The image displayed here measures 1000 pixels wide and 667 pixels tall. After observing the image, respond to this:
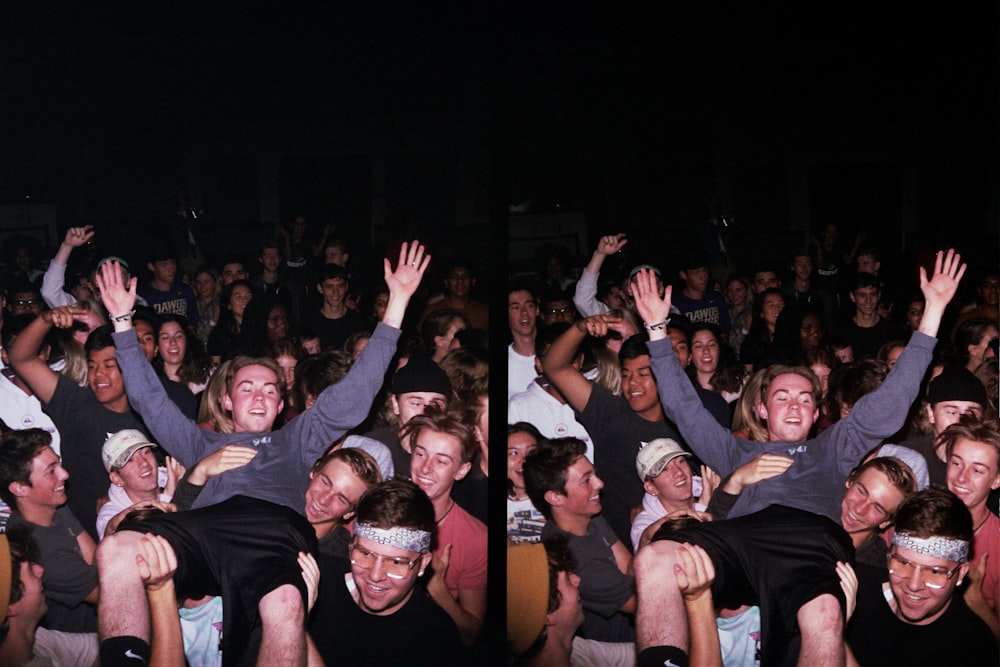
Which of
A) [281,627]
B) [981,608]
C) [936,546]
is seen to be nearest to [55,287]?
[281,627]

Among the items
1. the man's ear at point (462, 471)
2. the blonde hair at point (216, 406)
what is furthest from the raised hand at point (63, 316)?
the man's ear at point (462, 471)

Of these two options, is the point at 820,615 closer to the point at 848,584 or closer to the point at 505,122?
the point at 848,584

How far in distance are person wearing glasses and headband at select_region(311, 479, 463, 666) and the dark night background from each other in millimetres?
764

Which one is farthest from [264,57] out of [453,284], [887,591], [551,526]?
[887,591]

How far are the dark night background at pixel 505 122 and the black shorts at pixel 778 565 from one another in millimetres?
912

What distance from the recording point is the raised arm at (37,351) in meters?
3.58

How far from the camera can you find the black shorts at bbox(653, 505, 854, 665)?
356 centimetres

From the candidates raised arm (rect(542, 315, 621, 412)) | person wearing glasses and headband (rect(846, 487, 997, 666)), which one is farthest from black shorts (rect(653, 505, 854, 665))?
raised arm (rect(542, 315, 621, 412))

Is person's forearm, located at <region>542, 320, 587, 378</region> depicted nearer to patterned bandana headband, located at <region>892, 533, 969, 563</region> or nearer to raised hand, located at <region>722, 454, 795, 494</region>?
raised hand, located at <region>722, 454, 795, 494</region>

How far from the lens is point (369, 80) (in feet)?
11.9

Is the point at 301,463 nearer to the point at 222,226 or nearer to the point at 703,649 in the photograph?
the point at 222,226

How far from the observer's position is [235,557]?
3498 millimetres

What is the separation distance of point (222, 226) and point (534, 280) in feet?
3.43

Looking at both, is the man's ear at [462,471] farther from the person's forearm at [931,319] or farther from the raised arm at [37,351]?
the person's forearm at [931,319]
